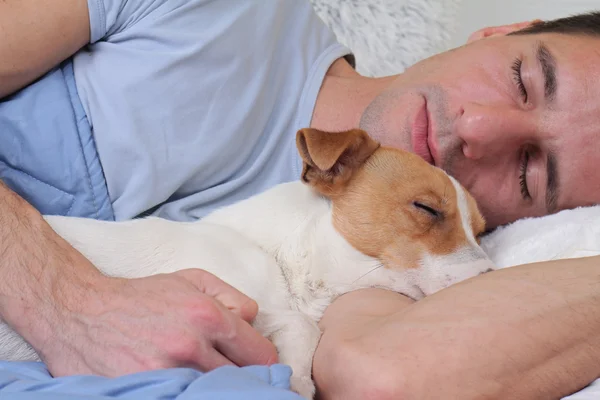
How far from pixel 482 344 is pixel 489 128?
697mm

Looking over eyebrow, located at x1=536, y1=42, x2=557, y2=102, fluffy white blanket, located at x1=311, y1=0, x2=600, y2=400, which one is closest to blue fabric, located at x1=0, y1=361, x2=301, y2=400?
eyebrow, located at x1=536, y1=42, x2=557, y2=102

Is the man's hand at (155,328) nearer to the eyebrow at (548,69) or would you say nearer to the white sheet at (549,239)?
the white sheet at (549,239)

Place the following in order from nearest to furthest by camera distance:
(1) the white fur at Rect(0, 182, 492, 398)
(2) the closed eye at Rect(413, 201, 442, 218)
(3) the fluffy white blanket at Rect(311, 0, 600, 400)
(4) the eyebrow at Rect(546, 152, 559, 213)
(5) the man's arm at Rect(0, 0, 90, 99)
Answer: (1) the white fur at Rect(0, 182, 492, 398)
(2) the closed eye at Rect(413, 201, 442, 218)
(5) the man's arm at Rect(0, 0, 90, 99)
(4) the eyebrow at Rect(546, 152, 559, 213)
(3) the fluffy white blanket at Rect(311, 0, 600, 400)

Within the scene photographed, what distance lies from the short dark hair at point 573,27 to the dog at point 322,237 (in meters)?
0.65

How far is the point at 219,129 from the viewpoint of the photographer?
5.30ft

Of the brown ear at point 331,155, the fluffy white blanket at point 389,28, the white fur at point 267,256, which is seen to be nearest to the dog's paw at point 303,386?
the white fur at point 267,256

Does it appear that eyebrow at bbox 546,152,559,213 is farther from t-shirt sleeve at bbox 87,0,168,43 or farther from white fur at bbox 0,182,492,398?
t-shirt sleeve at bbox 87,0,168,43

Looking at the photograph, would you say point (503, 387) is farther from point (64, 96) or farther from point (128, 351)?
point (64, 96)

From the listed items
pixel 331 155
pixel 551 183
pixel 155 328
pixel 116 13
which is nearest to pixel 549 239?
pixel 551 183

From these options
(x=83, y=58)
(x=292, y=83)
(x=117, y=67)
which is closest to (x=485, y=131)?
(x=292, y=83)

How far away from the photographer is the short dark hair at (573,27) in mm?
1725

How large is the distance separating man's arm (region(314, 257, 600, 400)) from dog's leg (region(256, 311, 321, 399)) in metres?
0.03

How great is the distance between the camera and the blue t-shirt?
1.55 meters

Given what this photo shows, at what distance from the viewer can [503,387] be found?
3.09 feet
